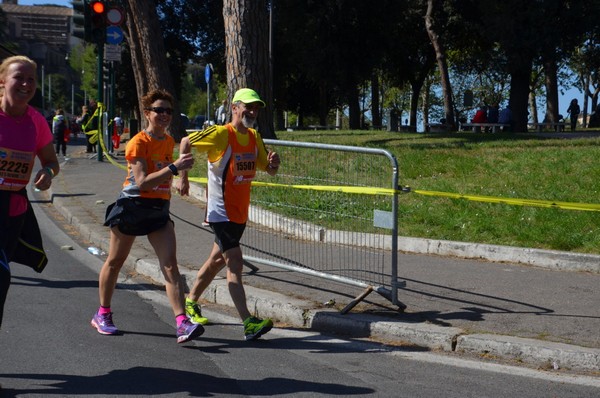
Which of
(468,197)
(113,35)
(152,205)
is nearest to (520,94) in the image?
(113,35)

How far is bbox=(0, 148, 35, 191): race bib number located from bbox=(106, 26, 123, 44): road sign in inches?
659

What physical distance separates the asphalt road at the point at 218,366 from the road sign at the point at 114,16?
43.2ft

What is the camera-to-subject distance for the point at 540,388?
18.7ft

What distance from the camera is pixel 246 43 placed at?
14719mm

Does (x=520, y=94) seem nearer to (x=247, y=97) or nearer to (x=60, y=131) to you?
(x=60, y=131)

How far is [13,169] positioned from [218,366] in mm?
1842

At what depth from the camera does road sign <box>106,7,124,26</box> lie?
65.4ft

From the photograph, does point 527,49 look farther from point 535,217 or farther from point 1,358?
point 1,358

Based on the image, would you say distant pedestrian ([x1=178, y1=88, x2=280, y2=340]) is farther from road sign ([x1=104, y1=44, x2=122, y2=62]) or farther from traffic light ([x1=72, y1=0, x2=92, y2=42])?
road sign ([x1=104, y1=44, x2=122, y2=62])

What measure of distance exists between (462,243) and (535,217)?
1.24 meters

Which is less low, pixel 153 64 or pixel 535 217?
pixel 153 64

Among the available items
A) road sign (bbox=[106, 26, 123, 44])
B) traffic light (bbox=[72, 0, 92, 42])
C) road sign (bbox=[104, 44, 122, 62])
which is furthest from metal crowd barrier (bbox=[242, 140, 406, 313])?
road sign (bbox=[104, 44, 122, 62])

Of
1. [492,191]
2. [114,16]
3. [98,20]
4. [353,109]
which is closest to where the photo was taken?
[492,191]

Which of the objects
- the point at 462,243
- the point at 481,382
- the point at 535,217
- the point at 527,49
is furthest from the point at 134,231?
the point at 527,49
